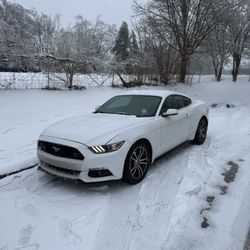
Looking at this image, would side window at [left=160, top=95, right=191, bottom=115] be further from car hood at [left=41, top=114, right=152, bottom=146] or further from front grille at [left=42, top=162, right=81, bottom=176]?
front grille at [left=42, top=162, right=81, bottom=176]

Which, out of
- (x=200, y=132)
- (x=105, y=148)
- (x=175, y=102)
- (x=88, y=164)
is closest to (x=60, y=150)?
(x=88, y=164)

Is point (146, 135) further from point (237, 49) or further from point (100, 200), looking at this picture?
point (237, 49)

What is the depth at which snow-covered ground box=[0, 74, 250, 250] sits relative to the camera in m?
3.10

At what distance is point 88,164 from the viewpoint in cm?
391

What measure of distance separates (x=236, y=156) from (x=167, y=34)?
13373 mm

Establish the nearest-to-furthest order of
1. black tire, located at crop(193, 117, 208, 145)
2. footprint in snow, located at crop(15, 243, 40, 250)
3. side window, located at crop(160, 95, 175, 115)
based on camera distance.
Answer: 1. footprint in snow, located at crop(15, 243, 40, 250)
2. side window, located at crop(160, 95, 175, 115)
3. black tire, located at crop(193, 117, 208, 145)

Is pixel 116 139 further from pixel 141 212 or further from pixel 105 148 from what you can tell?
pixel 141 212

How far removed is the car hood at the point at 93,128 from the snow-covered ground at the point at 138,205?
2.54 ft

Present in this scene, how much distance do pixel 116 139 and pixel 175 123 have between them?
1.79 meters

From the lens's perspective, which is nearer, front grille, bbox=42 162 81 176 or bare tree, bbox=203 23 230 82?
front grille, bbox=42 162 81 176

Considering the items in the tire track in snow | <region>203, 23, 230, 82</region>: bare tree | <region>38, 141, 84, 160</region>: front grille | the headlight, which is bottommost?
the tire track in snow

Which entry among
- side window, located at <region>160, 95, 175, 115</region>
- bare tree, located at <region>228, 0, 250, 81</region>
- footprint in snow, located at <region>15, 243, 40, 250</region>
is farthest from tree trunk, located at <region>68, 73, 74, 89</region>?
bare tree, located at <region>228, 0, 250, 81</region>

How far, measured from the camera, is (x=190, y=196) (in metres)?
4.05

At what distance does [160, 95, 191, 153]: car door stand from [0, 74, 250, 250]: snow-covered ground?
38 centimetres
